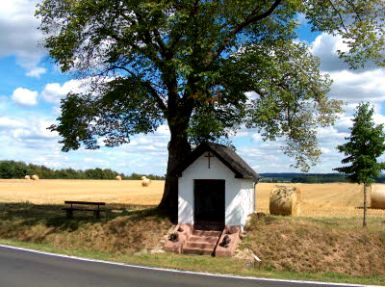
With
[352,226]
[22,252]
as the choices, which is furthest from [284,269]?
[22,252]

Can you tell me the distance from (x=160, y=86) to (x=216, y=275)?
11621 mm

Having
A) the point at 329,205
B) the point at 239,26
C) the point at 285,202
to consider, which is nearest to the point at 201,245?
the point at 285,202

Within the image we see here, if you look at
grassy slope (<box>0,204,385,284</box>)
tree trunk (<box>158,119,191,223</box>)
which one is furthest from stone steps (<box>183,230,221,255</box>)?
tree trunk (<box>158,119,191,223</box>)

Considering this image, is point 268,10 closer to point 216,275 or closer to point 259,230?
point 259,230

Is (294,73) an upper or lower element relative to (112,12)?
lower

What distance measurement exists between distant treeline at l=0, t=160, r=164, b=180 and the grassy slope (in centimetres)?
7011

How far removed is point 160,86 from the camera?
81.4ft

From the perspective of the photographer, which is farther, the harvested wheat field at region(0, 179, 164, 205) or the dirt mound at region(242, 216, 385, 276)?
the harvested wheat field at region(0, 179, 164, 205)

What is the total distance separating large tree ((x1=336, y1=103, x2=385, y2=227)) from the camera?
2272 cm

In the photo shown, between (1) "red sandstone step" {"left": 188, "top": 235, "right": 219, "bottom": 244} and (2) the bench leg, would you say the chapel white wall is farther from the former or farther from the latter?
(2) the bench leg

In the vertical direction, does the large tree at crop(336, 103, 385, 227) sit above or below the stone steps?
above

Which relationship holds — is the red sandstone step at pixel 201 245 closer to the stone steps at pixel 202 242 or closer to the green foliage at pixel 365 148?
the stone steps at pixel 202 242

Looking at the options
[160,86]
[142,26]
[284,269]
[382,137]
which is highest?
[142,26]

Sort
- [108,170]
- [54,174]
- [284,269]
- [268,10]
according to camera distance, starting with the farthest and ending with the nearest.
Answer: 1. [108,170]
2. [54,174]
3. [268,10]
4. [284,269]
